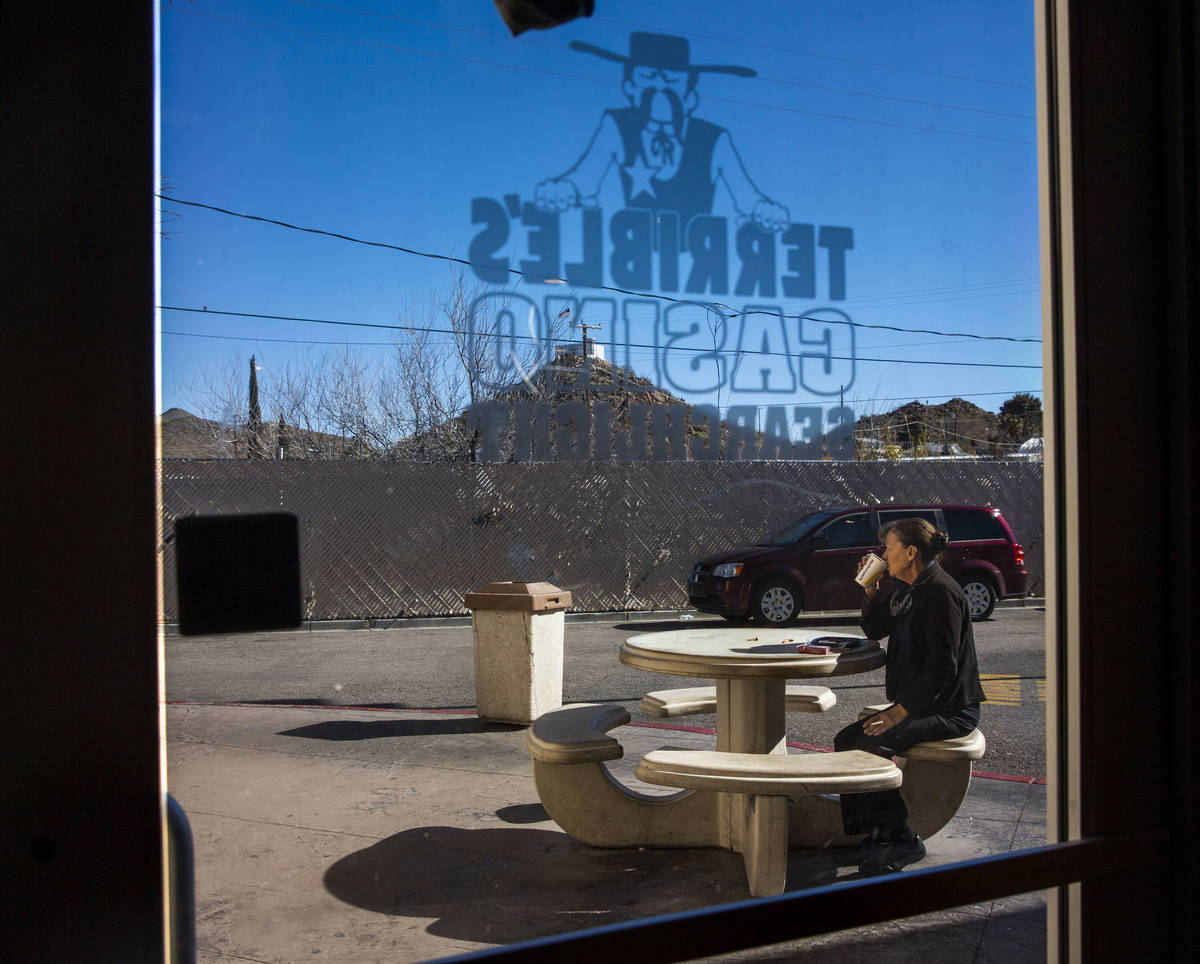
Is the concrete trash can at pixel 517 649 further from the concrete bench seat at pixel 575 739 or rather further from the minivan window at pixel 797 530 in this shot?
the minivan window at pixel 797 530

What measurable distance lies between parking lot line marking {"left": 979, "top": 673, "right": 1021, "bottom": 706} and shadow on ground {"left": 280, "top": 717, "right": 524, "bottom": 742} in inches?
144

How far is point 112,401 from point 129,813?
45 centimetres

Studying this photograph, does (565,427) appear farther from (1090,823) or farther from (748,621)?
(1090,823)

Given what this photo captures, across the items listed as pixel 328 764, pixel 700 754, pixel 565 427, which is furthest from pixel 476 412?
pixel 700 754

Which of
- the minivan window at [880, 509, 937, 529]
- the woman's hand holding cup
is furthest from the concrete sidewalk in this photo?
the minivan window at [880, 509, 937, 529]

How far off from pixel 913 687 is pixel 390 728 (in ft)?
13.2

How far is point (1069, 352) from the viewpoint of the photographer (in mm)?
1654

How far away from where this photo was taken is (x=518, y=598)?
6320mm

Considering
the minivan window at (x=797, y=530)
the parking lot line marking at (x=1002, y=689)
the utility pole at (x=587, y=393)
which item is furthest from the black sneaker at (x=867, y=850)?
the utility pole at (x=587, y=393)

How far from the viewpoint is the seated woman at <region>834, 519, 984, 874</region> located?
366 cm

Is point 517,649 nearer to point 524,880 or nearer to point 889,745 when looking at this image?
point 524,880

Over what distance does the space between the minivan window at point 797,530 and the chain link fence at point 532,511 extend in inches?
76.3

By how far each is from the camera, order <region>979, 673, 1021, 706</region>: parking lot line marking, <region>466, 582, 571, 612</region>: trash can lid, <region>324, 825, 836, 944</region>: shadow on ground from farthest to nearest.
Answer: <region>979, 673, 1021, 706</region>: parking lot line marking, <region>466, 582, 571, 612</region>: trash can lid, <region>324, 825, 836, 944</region>: shadow on ground

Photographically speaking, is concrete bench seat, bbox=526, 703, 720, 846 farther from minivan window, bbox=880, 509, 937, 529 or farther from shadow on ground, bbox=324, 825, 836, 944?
minivan window, bbox=880, 509, 937, 529
